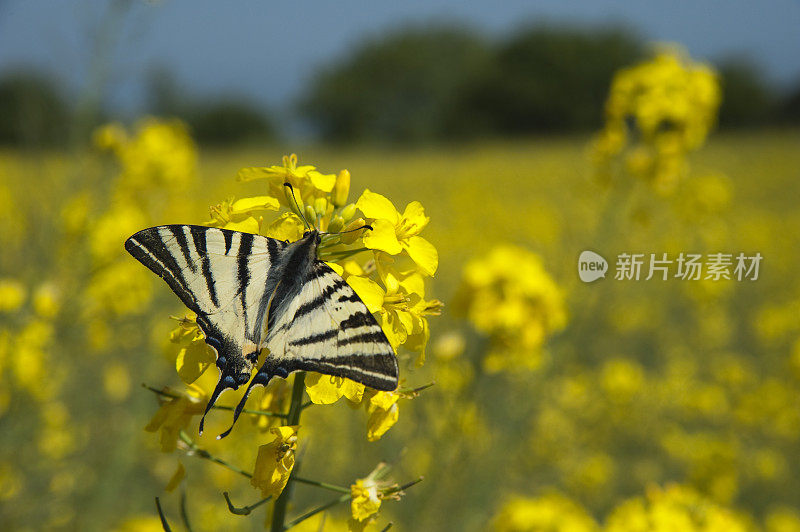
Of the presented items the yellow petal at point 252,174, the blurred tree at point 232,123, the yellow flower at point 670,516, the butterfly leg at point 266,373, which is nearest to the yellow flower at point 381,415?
the butterfly leg at point 266,373

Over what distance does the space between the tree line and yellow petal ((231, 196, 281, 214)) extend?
85.6ft

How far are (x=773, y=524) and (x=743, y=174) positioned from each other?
17.0 meters

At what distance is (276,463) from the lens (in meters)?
1.29

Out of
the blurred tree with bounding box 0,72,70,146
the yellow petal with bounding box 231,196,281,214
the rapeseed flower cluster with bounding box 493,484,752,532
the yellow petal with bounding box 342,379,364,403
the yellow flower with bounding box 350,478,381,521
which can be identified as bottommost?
the rapeseed flower cluster with bounding box 493,484,752,532

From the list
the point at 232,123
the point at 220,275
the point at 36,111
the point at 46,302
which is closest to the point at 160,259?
the point at 220,275

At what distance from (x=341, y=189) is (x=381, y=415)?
0.56 m

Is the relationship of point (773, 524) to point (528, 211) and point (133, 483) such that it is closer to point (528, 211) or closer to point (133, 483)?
point (133, 483)

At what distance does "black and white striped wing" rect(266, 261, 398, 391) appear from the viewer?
1189 mm

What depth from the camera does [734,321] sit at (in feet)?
30.7

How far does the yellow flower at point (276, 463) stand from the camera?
50.8 inches

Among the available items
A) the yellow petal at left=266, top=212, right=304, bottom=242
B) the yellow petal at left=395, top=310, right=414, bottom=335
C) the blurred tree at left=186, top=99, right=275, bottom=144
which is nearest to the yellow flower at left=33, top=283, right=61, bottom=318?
the yellow petal at left=266, top=212, right=304, bottom=242

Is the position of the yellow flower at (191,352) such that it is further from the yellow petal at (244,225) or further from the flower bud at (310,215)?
the flower bud at (310,215)

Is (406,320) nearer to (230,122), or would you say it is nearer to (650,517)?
(650,517)

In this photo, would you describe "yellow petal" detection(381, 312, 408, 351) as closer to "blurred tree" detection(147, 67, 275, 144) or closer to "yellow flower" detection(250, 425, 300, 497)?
"yellow flower" detection(250, 425, 300, 497)
